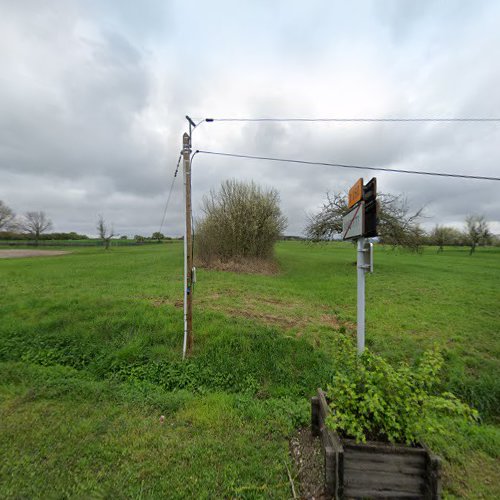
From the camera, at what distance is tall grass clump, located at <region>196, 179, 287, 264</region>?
17.6 metres

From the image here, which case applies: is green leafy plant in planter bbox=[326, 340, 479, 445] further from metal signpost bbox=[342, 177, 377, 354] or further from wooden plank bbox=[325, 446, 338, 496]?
metal signpost bbox=[342, 177, 377, 354]

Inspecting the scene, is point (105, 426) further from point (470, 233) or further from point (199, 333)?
point (470, 233)

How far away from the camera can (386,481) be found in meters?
1.92

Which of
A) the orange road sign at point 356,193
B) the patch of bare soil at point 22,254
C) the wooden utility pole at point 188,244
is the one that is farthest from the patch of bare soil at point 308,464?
the patch of bare soil at point 22,254

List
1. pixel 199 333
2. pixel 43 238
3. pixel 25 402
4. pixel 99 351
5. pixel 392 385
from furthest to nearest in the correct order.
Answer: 1. pixel 43 238
2. pixel 199 333
3. pixel 99 351
4. pixel 25 402
5. pixel 392 385

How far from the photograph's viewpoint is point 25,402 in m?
3.21

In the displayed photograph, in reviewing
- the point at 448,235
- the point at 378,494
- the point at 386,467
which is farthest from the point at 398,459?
the point at 448,235

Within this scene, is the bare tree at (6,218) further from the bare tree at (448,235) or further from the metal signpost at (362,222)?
the bare tree at (448,235)

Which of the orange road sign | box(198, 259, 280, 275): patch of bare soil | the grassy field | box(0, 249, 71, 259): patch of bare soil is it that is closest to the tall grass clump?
box(198, 259, 280, 275): patch of bare soil

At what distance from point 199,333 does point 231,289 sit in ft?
14.9

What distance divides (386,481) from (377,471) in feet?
0.36

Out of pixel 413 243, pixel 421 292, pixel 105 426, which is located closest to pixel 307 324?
pixel 105 426

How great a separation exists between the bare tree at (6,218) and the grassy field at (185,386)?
6768 cm

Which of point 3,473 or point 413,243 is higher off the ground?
point 413,243
